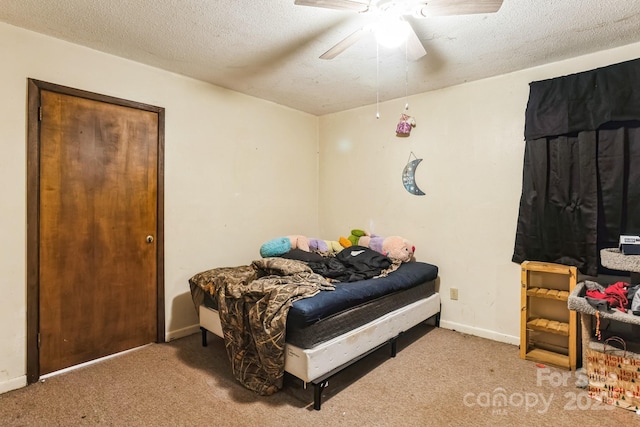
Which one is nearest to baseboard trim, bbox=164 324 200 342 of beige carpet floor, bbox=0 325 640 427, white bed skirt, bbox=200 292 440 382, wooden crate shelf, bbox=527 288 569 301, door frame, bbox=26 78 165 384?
beige carpet floor, bbox=0 325 640 427

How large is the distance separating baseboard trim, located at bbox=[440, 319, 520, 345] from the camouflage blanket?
5.06 feet

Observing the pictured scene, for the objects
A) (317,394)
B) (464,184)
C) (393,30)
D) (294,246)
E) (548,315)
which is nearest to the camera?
(393,30)

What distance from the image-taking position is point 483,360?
8.34ft

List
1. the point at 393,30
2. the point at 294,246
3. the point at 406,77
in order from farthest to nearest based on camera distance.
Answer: the point at 294,246
the point at 406,77
the point at 393,30

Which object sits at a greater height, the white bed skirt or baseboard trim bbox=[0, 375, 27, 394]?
the white bed skirt

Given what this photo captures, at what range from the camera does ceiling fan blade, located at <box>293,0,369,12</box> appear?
4.90 feet

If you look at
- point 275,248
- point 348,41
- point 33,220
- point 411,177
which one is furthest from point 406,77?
point 33,220

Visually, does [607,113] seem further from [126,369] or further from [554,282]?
[126,369]

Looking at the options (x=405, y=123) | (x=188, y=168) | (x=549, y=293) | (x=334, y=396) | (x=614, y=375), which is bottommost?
(x=334, y=396)

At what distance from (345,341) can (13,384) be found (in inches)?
83.4

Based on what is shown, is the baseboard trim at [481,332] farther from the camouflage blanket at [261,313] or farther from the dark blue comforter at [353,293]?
the camouflage blanket at [261,313]

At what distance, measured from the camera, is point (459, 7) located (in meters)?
1.53

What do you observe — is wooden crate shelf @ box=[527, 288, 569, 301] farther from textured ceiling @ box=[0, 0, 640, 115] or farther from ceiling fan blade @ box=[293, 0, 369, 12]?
ceiling fan blade @ box=[293, 0, 369, 12]

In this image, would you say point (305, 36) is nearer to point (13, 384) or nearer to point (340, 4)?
point (340, 4)
